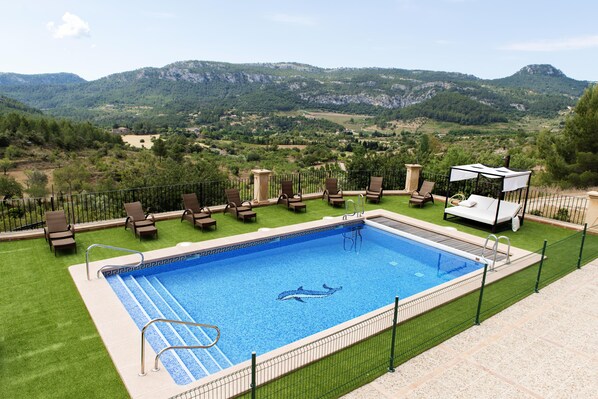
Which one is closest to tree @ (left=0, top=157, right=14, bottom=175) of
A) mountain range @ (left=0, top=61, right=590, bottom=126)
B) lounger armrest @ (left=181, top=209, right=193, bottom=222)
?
lounger armrest @ (left=181, top=209, right=193, bottom=222)

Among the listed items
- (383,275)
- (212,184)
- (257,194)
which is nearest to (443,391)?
(383,275)

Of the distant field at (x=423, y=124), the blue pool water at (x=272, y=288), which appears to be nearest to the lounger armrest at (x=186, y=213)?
the blue pool water at (x=272, y=288)

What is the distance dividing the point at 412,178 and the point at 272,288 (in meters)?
9.84

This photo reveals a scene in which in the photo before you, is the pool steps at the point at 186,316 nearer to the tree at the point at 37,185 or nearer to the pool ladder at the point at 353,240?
the pool ladder at the point at 353,240

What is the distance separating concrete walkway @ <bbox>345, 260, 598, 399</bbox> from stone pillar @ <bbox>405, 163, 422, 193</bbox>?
904cm

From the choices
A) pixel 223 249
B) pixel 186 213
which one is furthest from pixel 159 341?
pixel 186 213

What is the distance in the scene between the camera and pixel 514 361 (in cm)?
566

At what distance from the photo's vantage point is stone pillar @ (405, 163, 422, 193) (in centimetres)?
1597

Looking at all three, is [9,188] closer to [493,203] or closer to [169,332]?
[169,332]

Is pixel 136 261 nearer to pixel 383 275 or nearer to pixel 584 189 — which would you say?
pixel 383 275

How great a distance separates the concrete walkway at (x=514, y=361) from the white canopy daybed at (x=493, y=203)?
4.37 metres

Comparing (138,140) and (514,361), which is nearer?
(514,361)

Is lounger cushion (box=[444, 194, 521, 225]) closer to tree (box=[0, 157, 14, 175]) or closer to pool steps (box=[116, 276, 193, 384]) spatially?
pool steps (box=[116, 276, 193, 384])

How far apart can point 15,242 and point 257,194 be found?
697 cm
